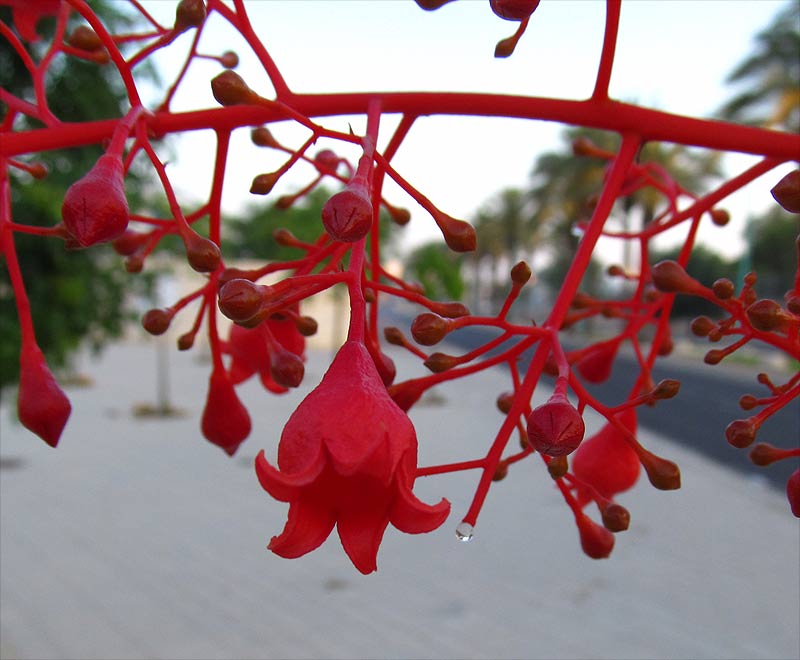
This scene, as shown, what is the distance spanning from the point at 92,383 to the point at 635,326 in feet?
29.5

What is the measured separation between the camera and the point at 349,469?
313 mm

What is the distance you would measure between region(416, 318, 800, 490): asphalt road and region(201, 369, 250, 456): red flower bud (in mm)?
2908

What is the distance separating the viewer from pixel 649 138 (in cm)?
47

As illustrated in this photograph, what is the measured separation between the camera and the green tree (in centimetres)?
296

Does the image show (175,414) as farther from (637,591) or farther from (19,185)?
(637,591)

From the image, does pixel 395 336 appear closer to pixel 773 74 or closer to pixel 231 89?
pixel 231 89

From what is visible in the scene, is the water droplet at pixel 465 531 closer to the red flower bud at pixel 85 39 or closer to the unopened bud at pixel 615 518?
the unopened bud at pixel 615 518

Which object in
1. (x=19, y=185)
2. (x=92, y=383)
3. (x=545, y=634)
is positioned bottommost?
(x=92, y=383)

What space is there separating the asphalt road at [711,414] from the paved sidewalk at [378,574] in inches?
18.4

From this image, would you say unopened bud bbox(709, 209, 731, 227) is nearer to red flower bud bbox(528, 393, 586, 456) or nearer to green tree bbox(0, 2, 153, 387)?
red flower bud bbox(528, 393, 586, 456)

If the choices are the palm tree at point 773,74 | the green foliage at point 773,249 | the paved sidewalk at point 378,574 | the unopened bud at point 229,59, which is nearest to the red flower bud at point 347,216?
the unopened bud at point 229,59

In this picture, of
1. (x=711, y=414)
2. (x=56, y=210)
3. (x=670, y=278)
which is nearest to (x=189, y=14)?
(x=670, y=278)

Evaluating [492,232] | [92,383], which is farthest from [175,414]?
[492,232]

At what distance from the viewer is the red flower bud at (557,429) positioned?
0.35m
